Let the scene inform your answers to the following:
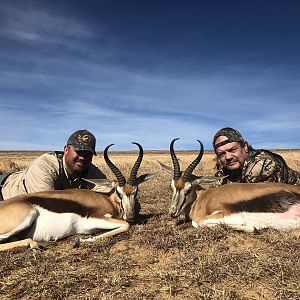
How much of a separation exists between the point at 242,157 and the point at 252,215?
179 cm

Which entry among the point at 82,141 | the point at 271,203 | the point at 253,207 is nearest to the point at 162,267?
the point at 253,207

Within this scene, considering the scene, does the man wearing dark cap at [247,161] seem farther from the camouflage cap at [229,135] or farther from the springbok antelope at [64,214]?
the springbok antelope at [64,214]

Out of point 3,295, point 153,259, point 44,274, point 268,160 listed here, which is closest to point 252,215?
point 268,160

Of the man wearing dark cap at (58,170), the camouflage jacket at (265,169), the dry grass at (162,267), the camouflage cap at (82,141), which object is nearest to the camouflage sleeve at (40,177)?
the man wearing dark cap at (58,170)

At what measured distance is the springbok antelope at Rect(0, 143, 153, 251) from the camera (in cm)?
518

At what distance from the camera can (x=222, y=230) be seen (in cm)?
539

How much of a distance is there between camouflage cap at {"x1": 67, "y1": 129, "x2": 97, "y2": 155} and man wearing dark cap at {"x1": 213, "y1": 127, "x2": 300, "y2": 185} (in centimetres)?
250

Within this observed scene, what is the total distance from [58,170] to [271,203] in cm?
410

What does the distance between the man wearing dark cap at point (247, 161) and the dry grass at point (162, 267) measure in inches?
67.5

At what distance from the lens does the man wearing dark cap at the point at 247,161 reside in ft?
22.7

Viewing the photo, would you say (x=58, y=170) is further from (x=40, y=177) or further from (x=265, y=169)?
(x=265, y=169)

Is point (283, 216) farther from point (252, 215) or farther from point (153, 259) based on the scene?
point (153, 259)

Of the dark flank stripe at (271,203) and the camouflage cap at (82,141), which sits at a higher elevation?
the camouflage cap at (82,141)

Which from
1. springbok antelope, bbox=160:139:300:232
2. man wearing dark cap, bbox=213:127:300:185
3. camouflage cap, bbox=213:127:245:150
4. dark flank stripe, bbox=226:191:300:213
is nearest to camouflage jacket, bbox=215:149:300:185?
man wearing dark cap, bbox=213:127:300:185
